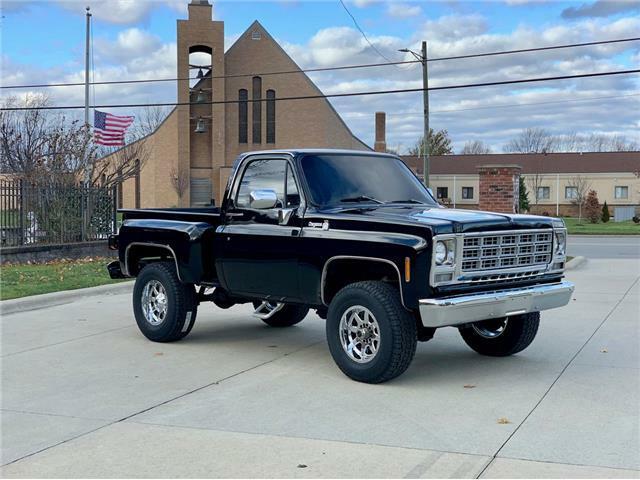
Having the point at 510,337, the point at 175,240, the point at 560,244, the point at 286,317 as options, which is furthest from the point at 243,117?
the point at 560,244

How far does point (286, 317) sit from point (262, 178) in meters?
2.36

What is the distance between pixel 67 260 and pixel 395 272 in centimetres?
1392

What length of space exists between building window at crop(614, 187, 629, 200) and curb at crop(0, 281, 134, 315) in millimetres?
60143

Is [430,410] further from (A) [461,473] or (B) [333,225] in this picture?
(B) [333,225]

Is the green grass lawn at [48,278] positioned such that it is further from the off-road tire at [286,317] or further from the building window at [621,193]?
the building window at [621,193]

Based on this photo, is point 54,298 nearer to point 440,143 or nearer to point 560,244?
point 560,244

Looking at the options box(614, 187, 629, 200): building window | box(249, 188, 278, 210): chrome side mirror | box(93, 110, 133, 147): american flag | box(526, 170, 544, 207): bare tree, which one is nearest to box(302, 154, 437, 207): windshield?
box(249, 188, 278, 210): chrome side mirror

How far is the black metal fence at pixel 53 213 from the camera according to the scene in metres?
18.5

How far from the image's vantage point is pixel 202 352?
8422mm

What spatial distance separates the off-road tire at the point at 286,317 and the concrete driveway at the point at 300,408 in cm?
20

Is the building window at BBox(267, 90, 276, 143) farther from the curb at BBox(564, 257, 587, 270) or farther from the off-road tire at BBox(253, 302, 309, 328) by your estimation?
the off-road tire at BBox(253, 302, 309, 328)

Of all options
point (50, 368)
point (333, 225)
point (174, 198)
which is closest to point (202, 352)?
point (50, 368)

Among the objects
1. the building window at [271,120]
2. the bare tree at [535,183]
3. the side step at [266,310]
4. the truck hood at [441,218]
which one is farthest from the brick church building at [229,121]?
the truck hood at [441,218]

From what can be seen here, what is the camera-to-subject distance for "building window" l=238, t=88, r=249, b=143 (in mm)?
54500
